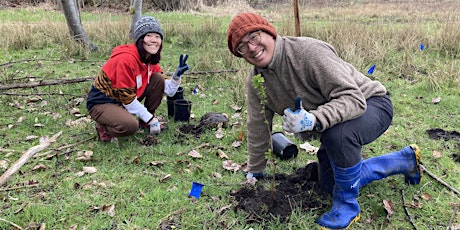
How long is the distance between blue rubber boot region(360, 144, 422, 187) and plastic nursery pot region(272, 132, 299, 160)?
2.21 ft

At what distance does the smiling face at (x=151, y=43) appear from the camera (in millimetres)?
3264

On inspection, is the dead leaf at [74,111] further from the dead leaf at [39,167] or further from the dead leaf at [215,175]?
the dead leaf at [215,175]

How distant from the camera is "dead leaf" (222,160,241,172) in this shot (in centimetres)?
315

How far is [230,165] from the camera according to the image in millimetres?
3225

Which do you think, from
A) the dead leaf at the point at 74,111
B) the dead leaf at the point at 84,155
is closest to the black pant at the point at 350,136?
the dead leaf at the point at 84,155

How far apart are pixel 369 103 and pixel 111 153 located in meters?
2.30

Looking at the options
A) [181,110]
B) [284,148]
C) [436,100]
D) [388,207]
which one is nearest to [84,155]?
[181,110]

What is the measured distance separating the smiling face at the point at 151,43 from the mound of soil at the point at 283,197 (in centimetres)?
150

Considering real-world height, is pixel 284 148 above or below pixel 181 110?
below

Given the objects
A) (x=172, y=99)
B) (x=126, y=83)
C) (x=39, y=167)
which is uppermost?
(x=126, y=83)

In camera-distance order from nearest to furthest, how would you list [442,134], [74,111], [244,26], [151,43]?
[244,26], [151,43], [442,134], [74,111]

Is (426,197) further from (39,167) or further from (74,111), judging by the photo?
(74,111)

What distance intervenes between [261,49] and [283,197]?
1107mm

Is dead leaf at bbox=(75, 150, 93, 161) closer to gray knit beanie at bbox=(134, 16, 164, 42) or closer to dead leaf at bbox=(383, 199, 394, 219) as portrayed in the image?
gray knit beanie at bbox=(134, 16, 164, 42)
